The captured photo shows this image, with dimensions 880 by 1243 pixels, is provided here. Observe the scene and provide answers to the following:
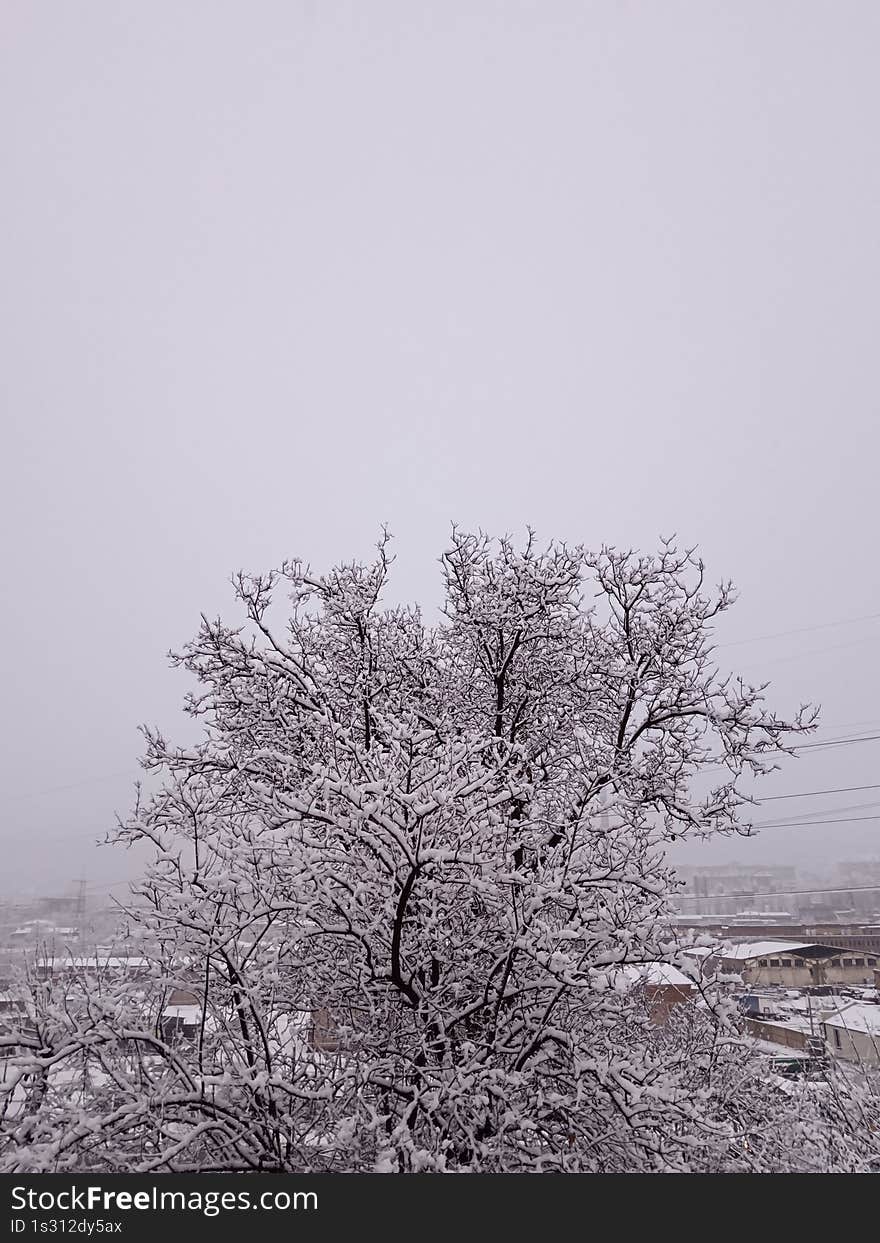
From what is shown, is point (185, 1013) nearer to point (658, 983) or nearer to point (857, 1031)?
point (658, 983)

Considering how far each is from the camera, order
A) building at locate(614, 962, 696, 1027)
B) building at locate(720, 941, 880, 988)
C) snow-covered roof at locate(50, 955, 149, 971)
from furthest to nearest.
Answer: building at locate(720, 941, 880, 988)
building at locate(614, 962, 696, 1027)
snow-covered roof at locate(50, 955, 149, 971)

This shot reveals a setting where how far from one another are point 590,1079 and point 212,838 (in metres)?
2.71

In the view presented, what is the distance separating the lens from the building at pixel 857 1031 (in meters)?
10.9

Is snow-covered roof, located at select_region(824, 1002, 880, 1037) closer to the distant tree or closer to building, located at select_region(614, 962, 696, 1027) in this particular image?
building, located at select_region(614, 962, 696, 1027)

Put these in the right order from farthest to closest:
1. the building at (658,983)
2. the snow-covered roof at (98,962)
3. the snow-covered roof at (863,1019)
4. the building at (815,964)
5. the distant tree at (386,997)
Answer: the building at (815,964)
the snow-covered roof at (863,1019)
the building at (658,983)
the snow-covered roof at (98,962)
the distant tree at (386,997)

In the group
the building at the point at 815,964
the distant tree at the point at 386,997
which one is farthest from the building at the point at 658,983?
the building at the point at 815,964

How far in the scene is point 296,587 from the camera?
7.75m

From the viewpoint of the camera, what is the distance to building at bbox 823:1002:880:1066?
35.7 feet

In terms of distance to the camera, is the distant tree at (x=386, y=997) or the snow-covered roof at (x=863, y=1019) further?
the snow-covered roof at (x=863, y=1019)

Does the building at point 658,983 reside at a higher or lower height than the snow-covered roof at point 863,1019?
higher

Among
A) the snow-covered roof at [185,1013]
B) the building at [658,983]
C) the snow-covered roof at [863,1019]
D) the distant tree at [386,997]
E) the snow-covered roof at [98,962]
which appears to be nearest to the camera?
the distant tree at [386,997]

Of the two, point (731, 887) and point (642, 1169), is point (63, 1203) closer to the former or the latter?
point (642, 1169)

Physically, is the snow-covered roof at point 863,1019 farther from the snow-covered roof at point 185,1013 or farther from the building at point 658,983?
the snow-covered roof at point 185,1013

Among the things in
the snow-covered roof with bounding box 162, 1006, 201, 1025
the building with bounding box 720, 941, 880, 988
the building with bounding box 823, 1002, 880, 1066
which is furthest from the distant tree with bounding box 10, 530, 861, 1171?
the building with bounding box 720, 941, 880, 988
